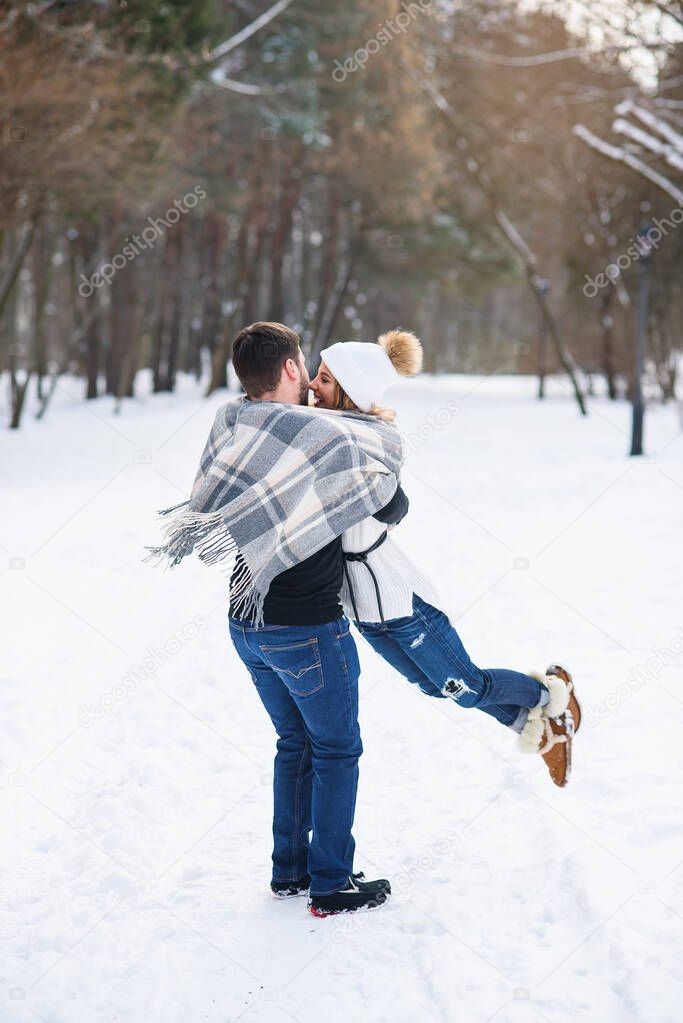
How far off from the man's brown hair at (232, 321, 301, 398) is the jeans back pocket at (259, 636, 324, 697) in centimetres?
79

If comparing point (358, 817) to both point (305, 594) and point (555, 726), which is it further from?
point (305, 594)

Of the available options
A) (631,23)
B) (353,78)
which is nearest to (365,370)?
(631,23)

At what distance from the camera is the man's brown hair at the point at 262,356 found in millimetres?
3041

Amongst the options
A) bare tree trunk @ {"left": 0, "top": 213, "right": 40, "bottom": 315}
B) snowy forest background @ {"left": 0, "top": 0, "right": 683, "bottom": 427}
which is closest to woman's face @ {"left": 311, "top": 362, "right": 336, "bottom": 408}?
snowy forest background @ {"left": 0, "top": 0, "right": 683, "bottom": 427}

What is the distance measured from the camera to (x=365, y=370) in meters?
3.12

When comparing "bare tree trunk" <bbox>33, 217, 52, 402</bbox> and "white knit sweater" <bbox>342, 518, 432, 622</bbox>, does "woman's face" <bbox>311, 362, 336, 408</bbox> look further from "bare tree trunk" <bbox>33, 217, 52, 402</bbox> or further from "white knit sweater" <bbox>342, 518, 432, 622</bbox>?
"bare tree trunk" <bbox>33, 217, 52, 402</bbox>

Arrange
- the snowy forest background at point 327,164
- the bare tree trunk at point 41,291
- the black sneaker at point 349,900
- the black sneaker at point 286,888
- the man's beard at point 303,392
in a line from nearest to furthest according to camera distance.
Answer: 1. the man's beard at point 303,392
2. the black sneaker at point 349,900
3. the black sneaker at point 286,888
4. the snowy forest background at point 327,164
5. the bare tree trunk at point 41,291

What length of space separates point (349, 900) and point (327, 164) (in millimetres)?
23614

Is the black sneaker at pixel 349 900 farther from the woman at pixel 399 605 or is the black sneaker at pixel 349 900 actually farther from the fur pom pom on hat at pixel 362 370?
the fur pom pom on hat at pixel 362 370

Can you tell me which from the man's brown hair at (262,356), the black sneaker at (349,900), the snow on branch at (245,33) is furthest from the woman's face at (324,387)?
the snow on branch at (245,33)

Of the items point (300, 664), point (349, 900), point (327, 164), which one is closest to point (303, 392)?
point (300, 664)

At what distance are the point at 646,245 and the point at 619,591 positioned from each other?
7.41m

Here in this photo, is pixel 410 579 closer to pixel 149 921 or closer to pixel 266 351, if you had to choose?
pixel 266 351

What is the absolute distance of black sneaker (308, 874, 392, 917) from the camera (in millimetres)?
3258
